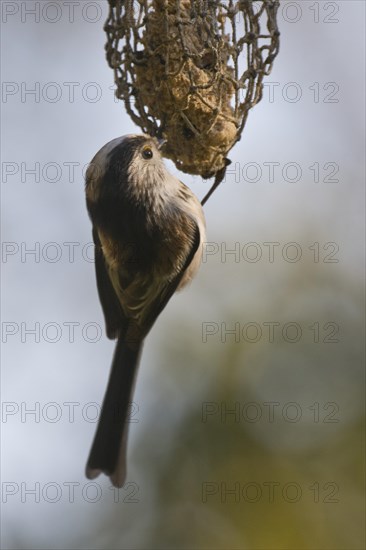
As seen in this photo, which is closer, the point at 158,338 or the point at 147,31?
the point at 147,31

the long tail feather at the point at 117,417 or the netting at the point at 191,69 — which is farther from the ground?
the netting at the point at 191,69

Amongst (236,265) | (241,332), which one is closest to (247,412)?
(241,332)

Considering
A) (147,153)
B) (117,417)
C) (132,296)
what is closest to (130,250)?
(132,296)

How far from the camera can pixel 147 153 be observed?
3.68 metres

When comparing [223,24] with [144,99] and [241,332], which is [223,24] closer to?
[144,99]

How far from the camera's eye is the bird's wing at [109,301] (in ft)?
12.9

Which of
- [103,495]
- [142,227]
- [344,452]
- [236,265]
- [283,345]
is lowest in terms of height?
[103,495]

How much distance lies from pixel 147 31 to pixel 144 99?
230 mm

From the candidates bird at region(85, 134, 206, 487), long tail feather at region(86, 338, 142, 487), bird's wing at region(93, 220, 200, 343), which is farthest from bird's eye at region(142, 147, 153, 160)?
long tail feather at region(86, 338, 142, 487)

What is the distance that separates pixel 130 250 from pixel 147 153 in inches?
14.8

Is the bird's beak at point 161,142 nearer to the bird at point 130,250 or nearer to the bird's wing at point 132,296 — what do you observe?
the bird at point 130,250

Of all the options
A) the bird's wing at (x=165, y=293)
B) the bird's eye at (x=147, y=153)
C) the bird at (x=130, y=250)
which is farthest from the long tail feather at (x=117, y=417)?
the bird's eye at (x=147, y=153)

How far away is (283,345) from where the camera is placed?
5227mm

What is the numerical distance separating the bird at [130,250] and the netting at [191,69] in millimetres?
130
